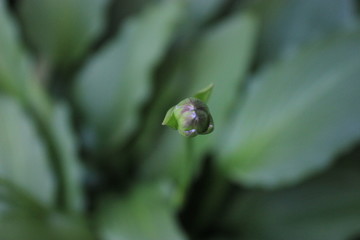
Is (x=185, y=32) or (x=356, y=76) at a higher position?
(x=185, y=32)

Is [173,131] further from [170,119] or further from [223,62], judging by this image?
[170,119]

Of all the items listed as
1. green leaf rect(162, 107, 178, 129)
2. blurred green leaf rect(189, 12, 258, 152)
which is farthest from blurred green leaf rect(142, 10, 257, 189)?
green leaf rect(162, 107, 178, 129)

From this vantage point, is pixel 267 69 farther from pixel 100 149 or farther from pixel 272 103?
pixel 100 149

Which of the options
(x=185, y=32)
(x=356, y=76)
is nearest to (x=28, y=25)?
(x=185, y=32)

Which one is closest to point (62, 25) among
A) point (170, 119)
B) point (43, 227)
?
point (43, 227)

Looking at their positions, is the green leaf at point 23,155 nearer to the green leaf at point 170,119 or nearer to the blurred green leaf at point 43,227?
the blurred green leaf at point 43,227

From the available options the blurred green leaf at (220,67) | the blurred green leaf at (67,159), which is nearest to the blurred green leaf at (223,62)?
the blurred green leaf at (220,67)

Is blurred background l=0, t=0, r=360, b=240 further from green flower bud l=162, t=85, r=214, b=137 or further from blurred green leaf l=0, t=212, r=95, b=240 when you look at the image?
green flower bud l=162, t=85, r=214, b=137
